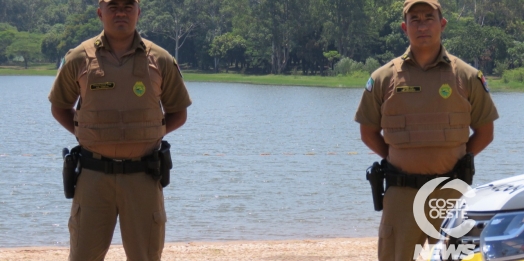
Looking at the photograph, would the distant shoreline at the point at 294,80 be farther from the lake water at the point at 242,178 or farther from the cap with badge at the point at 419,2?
the cap with badge at the point at 419,2

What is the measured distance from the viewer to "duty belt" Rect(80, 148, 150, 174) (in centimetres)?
439

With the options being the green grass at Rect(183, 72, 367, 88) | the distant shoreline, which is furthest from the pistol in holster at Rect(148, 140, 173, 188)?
the green grass at Rect(183, 72, 367, 88)

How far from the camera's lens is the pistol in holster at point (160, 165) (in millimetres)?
4410

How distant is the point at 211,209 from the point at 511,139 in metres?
14.8

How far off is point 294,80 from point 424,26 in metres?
72.9

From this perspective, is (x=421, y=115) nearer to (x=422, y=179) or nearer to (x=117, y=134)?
(x=422, y=179)

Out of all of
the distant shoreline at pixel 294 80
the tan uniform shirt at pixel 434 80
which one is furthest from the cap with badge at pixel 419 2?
the distant shoreline at pixel 294 80

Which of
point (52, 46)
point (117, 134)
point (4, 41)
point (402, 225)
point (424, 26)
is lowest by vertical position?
point (52, 46)

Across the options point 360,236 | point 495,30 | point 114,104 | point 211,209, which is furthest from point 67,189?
point 495,30

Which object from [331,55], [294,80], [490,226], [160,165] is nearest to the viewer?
[490,226]

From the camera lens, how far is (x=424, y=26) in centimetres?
436

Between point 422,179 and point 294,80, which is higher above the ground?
point 422,179

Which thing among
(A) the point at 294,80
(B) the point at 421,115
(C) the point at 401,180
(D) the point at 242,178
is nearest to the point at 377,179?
(C) the point at 401,180

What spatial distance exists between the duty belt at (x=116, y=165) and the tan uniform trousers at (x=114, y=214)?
0.02 metres
